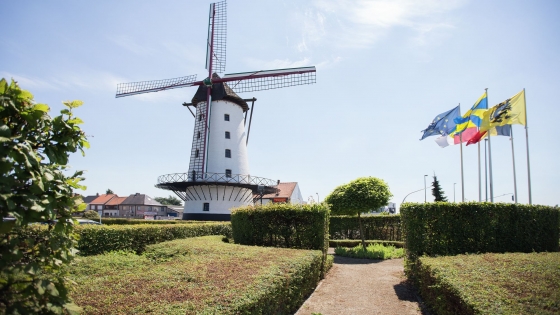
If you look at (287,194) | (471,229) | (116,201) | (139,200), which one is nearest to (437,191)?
(287,194)

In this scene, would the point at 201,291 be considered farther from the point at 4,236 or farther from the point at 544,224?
the point at 544,224

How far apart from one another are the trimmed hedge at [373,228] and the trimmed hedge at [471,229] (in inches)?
490

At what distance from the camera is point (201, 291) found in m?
5.16

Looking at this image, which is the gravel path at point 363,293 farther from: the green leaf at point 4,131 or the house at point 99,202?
the house at point 99,202

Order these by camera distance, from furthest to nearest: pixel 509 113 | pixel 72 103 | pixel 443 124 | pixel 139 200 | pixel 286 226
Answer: pixel 139 200
pixel 443 124
pixel 509 113
pixel 286 226
pixel 72 103

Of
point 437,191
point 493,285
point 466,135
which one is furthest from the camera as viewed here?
point 437,191

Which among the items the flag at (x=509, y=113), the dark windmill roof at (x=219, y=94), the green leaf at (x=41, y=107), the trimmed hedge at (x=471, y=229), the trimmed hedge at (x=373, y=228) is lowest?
the trimmed hedge at (x=373, y=228)

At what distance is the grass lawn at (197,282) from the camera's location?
14.7 feet

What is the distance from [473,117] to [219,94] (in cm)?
2004

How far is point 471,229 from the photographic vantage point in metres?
9.84

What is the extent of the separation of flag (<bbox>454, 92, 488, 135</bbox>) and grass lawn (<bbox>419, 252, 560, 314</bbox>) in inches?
365

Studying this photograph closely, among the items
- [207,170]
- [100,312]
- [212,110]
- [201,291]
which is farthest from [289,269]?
[212,110]

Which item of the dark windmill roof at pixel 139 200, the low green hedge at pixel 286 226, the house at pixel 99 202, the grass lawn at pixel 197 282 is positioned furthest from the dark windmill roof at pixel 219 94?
the house at pixel 99 202

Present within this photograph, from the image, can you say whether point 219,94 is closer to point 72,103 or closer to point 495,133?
point 495,133
